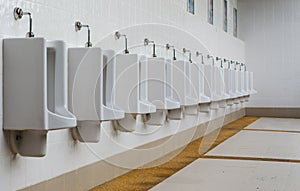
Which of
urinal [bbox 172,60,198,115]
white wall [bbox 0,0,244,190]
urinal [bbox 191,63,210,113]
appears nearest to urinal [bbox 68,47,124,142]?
white wall [bbox 0,0,244,190]

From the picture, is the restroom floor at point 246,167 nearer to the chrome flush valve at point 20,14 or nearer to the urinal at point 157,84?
the urinal at point 157,84

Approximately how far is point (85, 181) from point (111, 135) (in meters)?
0.51

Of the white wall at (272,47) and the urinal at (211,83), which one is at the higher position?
the white wall at (272,47)

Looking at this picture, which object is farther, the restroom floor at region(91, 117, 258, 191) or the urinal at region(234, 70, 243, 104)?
the urinal at region(234, 70, 243, 104)

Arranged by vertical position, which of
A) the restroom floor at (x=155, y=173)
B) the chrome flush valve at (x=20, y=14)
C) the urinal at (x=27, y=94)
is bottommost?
the restroom floor at (x=155, y=173)

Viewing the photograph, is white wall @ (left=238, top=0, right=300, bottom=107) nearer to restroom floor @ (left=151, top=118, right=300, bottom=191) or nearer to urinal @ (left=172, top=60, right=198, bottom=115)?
restroom floor @ (left=151, top=118, right=300, bottom=191)

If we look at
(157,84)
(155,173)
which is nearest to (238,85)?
(157,84)

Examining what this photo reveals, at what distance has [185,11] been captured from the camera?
5.62m

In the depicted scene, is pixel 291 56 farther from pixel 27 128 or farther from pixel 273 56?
pixel 27 128

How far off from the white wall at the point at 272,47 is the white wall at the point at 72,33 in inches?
194

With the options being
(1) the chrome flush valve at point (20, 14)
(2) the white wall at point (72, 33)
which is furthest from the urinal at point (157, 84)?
(1) the chrome flush valve at point (20, 14)

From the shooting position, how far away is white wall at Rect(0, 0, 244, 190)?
8.00 feet

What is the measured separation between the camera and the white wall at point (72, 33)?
8.00ft

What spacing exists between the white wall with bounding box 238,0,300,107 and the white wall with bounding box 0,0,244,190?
16.2ft
